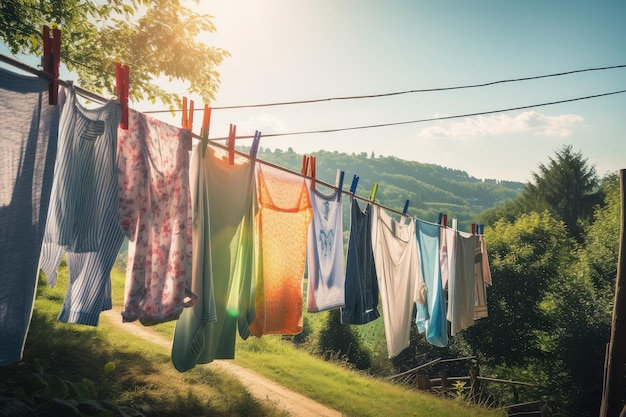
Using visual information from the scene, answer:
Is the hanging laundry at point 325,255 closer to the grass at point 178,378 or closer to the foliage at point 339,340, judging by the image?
the grass at point 178,378

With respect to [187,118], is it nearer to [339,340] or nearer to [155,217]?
[155,217]

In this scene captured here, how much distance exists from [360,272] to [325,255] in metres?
0.60

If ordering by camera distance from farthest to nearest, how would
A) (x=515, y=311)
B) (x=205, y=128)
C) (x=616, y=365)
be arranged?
(x=515, y=311), (x=616, y=365), (x=205, y=128)

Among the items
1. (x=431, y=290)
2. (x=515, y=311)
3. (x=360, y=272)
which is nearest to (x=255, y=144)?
(x=360, y=272)

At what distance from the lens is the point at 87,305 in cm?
197

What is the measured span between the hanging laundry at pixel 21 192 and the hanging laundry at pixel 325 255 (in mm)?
2180

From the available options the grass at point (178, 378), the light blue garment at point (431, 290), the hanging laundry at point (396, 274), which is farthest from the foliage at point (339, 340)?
the hanging laundry at point (396, 274)

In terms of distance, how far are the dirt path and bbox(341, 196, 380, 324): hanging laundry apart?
4255mm

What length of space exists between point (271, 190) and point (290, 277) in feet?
2.29

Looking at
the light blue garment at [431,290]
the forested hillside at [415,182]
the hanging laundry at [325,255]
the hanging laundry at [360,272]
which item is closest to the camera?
the hanging laundry at [325,255]

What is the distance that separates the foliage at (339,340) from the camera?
18.5 metres

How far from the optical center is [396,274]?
4848 mm

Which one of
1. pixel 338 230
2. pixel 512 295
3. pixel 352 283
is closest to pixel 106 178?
pixel 338 230

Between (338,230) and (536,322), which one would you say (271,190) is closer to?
(338,230)
